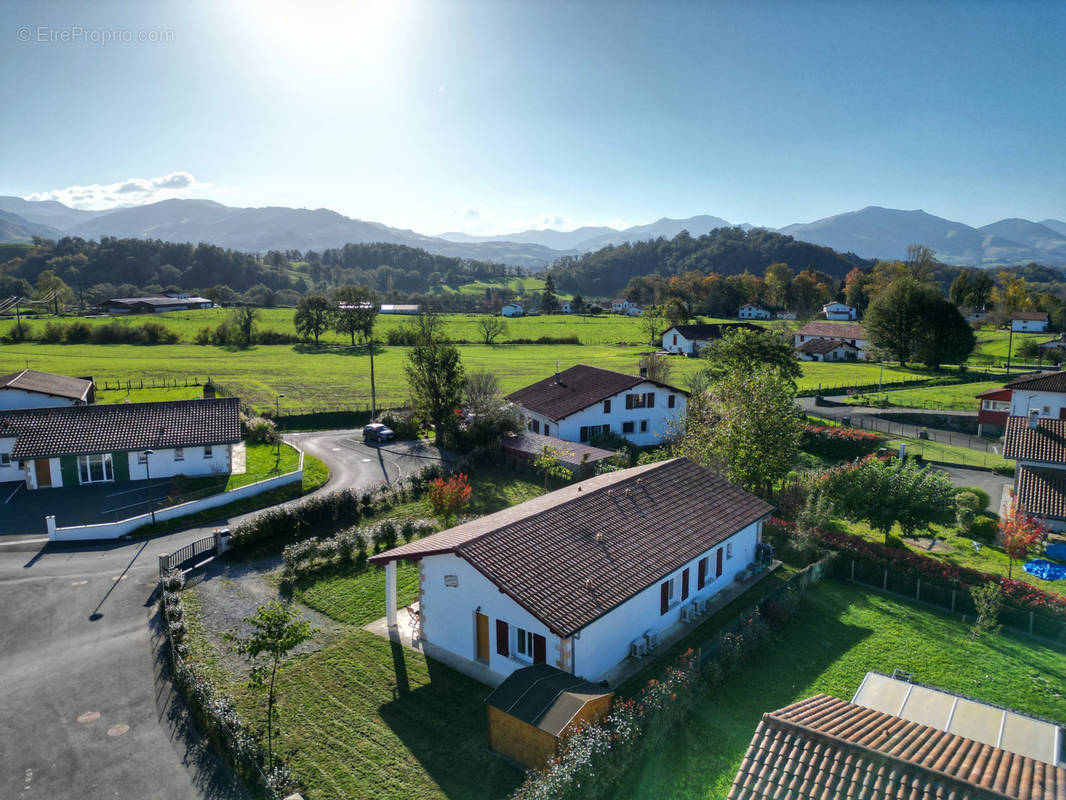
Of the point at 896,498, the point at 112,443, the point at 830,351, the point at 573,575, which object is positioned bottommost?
the point at 112,443

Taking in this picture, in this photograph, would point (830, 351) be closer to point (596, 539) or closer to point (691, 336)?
point (691, 336)

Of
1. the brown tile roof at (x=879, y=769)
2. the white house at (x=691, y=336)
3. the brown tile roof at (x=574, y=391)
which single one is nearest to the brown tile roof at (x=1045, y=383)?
the brown tile roof at (x=574, y=391)

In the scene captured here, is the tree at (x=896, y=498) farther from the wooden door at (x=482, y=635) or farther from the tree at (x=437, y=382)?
the tree at (x=437, y=382)

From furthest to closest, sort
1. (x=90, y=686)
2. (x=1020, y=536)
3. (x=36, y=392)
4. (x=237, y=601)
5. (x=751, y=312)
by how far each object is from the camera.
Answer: (x=751, y=312) → (x=36, y=392) → (x=1020, y=536) → (x=237, y=601) → (x=90, y=686)

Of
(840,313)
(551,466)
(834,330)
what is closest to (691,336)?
(834,330)

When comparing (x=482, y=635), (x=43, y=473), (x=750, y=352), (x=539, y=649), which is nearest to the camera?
(x=539, y=649)

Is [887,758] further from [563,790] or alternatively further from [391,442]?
[391,442]

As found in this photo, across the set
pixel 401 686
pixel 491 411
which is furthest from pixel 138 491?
pixel 401 686

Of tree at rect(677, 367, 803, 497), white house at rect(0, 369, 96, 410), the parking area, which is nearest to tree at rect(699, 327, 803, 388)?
tree at rect(677, 367, 803, 497)
